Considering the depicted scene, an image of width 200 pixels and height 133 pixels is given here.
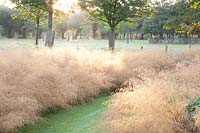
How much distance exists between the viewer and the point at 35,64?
9742 mm

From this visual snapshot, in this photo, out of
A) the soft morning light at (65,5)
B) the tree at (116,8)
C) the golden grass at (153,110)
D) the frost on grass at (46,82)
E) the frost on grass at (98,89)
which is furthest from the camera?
the tree at (116,8)

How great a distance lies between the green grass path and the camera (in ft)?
24.2

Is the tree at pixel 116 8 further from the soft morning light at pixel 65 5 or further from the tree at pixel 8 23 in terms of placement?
the tree at pixel 8 23

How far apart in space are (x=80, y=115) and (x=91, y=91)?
1.89 m

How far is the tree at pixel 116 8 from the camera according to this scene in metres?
22.6

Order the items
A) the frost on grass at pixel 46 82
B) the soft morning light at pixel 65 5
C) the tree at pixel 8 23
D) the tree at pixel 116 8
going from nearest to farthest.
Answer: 1. the frost on grass at pixel 46 82
2. the soft morning light at pixel 65 5
3. the tree at pixel 116 8
4. the tree at pixel 8 23

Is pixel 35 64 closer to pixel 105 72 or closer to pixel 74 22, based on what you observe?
pixel 105 72

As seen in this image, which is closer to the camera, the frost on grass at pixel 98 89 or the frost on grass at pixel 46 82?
the frost on grass at pixel 98 89

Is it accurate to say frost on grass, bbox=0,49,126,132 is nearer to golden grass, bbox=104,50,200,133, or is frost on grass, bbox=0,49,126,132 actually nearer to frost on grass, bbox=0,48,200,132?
frost on grass, bbox=0,48,200,132

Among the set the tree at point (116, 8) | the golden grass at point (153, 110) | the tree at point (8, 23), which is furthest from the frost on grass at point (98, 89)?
the tree at point (8, 23)

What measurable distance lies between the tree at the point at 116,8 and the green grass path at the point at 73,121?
1365 centimetres

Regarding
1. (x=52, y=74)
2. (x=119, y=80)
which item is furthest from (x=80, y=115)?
(x=119, y=80)

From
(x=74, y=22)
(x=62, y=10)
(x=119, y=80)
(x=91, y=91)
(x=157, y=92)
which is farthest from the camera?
(x=74, y=22)

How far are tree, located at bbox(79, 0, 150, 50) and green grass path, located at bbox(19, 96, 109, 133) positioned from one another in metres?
13.6
